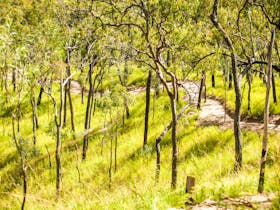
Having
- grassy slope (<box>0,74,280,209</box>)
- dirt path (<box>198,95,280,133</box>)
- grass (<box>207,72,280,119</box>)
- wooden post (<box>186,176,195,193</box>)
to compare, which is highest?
wooden post (<box>186,176,195,193</box>)

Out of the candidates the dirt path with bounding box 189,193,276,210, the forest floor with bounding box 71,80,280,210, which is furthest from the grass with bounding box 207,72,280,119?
the dirt path with bounding box 189,193,276,210

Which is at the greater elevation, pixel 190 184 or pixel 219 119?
pixel 190 184

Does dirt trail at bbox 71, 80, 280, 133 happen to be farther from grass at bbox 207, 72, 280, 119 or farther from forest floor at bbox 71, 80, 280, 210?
grass at bbox 207, 72, 280, 119

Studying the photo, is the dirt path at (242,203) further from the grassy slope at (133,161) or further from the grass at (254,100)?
the grass at (254,100)

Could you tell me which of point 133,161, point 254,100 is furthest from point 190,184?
point 254,100

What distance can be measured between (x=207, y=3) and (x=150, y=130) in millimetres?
10589

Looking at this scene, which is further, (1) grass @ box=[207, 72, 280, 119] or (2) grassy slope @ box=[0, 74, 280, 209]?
(1) grass @ box=[207, 72, 280, 119]

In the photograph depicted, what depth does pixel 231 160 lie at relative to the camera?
1639cm

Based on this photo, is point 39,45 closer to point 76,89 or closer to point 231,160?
point 231,160

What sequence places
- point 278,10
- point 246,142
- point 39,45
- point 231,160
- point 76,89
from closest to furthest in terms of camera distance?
point 278,10, point 231,160, point 246,142, point 39,45, point 76,89

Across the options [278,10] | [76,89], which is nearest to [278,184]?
[278,10]

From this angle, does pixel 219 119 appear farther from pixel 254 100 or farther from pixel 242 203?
pixel 242 203

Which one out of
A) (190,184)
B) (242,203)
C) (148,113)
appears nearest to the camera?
(242,203)

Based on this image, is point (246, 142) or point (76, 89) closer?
point (246, 142)
